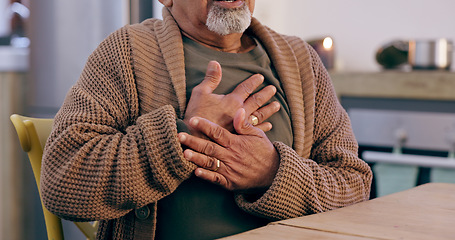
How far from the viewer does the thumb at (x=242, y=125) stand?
3.54 ft

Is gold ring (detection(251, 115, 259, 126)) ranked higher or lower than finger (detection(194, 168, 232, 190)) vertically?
higher

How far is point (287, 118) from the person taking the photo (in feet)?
4.14

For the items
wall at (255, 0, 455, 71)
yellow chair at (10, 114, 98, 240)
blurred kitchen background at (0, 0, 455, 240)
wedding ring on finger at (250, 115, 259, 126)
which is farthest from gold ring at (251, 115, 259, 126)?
wall at (255, 0, 455, 71)

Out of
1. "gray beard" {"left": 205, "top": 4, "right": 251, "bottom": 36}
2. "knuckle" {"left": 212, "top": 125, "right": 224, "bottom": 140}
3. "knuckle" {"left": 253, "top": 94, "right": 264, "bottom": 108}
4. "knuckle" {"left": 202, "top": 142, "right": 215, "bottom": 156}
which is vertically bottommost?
"knuckle" {"left": 202, "top": 142, "right": 215, "bottom": 156}

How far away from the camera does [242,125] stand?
3.59 ft

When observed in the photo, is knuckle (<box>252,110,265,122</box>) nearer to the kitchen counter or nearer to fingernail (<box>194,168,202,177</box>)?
fingernail (<box>194,168,202,177</box>)

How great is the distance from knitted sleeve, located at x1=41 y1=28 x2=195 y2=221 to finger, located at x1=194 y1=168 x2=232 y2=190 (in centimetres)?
2

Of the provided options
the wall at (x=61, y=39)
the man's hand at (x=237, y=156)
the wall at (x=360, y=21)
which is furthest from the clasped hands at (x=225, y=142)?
the wall at (x=360, y=21)

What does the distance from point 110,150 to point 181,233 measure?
245mm

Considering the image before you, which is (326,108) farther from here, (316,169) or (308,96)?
(316,169)

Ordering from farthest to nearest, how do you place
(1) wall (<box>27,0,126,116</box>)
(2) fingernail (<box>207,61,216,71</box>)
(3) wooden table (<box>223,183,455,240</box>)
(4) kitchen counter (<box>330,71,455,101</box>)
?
(4) kitchen counter (<box>330,71,455,101</box>) < (1) wall (<box>27,0,126,116</box>) < (2) fingernail (<box>207,61,216,71</box>) < (3) wooden table (<box>223,183,455,240</box>)

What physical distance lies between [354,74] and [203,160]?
5.49ft

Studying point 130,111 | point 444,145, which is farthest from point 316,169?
point 444,145

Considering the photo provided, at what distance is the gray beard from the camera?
3.98ft
